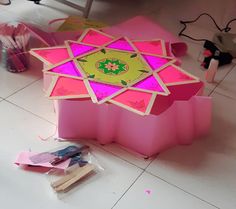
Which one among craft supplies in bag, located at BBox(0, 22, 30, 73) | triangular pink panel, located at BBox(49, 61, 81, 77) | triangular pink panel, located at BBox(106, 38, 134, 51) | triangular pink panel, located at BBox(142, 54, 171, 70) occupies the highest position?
triangular pink panel, located at BBox(142, 54, 171, 70)

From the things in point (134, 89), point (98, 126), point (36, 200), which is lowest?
point (36, 200)

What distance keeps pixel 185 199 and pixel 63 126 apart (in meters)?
0.43

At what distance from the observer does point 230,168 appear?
46.6 inches

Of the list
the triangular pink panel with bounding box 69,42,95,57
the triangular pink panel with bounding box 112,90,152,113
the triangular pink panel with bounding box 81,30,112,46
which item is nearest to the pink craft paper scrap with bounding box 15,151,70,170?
the triangular pink panel with bounding box 112,90,152,113

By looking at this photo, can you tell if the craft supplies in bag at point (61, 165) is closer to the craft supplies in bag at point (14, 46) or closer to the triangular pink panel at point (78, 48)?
the triangular pink panel at point (78, 48)

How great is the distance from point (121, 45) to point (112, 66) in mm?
156

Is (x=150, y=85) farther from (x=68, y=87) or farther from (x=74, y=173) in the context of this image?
(x=74, y=173)

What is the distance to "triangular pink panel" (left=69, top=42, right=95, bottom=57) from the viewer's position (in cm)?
134

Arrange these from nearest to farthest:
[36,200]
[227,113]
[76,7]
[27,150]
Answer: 1. [36,200]
2. [27,150]
3. [227,113]
4. [76,7]

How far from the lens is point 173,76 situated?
1.27m

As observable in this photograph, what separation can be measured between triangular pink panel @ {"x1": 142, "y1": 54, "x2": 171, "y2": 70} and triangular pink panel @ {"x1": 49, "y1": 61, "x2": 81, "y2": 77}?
0.86 feet

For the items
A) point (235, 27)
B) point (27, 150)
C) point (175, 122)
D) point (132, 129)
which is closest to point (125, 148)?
point (132, 129)

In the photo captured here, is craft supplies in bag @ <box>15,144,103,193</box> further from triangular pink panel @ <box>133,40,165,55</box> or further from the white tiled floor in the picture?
triangular pink panel @ <box>133,40,165,55</box>

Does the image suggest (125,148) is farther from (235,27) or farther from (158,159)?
(235,27)
